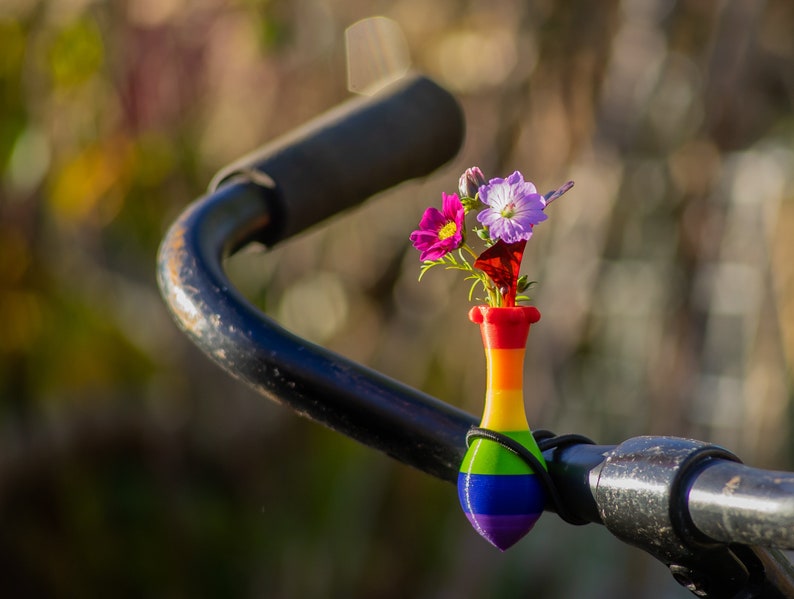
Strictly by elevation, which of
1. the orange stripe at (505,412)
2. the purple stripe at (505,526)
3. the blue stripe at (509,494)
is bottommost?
the purple stripe at (505,526)

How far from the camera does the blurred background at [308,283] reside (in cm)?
329

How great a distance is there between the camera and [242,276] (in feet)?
13.8

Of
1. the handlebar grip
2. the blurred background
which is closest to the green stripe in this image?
the handlebar grip

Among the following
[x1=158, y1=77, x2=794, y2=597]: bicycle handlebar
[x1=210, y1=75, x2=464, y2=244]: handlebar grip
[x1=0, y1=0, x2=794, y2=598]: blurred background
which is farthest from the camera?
[x1=0, y1=0, x2=794, y2=598]: blurred background

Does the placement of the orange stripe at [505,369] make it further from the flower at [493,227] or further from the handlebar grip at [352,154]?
the handlebar grip at [352,154]

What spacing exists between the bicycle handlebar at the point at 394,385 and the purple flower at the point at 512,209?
14cm

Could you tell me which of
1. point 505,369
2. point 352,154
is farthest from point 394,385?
point 352,154

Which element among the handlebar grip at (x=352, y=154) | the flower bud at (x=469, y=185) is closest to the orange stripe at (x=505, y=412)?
the flower bud at (x=469, y=185)

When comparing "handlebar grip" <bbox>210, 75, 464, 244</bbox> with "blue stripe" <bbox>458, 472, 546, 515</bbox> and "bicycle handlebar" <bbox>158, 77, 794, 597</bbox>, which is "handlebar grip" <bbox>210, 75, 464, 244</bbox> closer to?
"bicycle handlebar" <bbox>158, 77, 794, 597</bbox>

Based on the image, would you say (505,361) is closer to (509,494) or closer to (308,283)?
(509,494)

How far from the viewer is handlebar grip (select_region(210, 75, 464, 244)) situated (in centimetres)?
96

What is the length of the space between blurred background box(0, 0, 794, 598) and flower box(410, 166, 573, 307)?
233 cm

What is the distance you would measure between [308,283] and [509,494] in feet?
11.9

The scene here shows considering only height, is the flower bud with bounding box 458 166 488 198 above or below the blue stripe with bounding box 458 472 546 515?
above
